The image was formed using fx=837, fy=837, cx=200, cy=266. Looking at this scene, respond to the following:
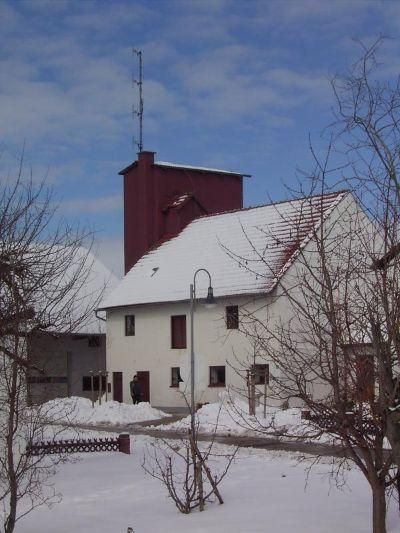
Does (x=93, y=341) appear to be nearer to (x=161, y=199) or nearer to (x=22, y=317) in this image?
(x=161, y=199)

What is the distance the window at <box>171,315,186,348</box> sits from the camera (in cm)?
3828

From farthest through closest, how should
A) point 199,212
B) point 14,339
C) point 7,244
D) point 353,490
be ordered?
point 199,212 → point 353,490 → point 7,244 → point 14,339

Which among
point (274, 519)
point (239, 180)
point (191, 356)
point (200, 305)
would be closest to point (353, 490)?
point (274, 519)

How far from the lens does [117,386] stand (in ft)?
136

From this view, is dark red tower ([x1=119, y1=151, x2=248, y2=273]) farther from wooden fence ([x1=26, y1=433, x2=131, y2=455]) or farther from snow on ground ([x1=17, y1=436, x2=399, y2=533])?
snow on ground ([x1=17, y1=436, x2=399, y2=533])

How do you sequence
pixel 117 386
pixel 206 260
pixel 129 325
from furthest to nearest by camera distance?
pixel 117 386 < pixel 129 325 < pixel 206 260

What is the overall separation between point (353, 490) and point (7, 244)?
6668 millimetres

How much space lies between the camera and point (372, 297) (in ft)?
26.5

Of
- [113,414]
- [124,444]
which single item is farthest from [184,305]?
[124,444]

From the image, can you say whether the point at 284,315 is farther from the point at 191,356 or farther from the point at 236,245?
the point at 191,356

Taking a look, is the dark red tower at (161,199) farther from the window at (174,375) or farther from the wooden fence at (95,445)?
the wooden fence at (95,445)

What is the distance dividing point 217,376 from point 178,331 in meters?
3.45

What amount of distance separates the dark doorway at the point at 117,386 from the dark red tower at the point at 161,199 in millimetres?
6165

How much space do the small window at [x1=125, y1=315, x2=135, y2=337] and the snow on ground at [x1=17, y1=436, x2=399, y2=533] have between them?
23.5m
